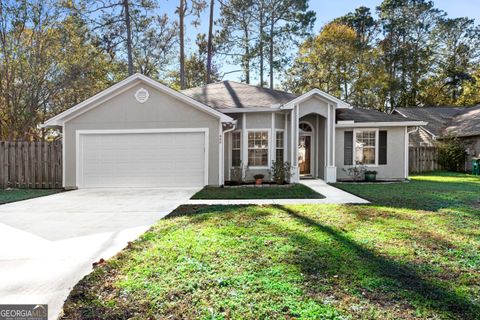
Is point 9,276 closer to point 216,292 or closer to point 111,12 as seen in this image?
point 216,292

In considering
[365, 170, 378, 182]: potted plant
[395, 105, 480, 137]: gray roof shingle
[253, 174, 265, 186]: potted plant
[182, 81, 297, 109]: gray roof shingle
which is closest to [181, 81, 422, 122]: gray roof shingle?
[182, 81, 297, 109]: gray roof shingle

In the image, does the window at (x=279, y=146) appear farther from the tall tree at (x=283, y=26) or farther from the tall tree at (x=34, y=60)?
the tall tree at (x=283, y=26)

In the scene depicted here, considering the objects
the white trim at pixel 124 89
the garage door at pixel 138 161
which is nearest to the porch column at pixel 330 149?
the white trim at pixel 124 89

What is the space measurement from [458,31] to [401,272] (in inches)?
1386

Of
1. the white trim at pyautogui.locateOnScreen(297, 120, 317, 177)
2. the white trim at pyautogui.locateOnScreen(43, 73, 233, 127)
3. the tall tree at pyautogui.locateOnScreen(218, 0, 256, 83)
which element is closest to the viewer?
the white trim at pyautogui.locateOnScreen(43, 73, 233, 127)

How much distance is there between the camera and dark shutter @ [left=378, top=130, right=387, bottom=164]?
13.4 meters

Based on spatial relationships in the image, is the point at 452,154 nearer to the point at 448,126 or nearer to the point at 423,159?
the point at 423,159

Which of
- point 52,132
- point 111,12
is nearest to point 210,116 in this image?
point 111,12

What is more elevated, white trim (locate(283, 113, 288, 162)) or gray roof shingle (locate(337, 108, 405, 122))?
gray roof shingle (locate(337, 108, 405, 122))

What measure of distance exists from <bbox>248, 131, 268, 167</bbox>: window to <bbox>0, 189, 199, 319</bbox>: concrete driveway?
3960 millimetres

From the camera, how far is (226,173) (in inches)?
486

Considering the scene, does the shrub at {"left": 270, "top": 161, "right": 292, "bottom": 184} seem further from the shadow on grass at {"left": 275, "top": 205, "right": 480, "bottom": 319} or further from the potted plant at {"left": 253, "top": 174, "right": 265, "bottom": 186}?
the shadow on grass at {"left": 275, "top": 205, "right": 480, "bottom": 319}

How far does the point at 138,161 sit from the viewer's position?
36.6 ft

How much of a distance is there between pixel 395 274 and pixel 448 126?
2150cm
